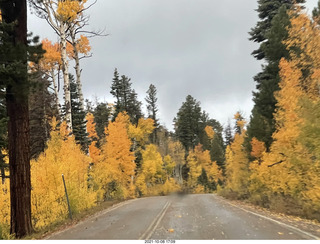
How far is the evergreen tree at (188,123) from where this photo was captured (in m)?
68.2

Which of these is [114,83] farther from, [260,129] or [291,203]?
[291,203]

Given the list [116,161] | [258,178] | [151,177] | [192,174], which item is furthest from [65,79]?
[192,174]

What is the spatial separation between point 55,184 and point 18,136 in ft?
15.3

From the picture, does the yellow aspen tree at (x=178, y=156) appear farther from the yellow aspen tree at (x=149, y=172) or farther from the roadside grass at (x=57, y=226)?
the roadside grass at (x=57, y=226)

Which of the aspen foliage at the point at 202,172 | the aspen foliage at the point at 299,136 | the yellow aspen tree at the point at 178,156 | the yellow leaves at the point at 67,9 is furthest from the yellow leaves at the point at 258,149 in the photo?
the aspen foliage at the point at 202,172

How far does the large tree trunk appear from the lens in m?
8.98

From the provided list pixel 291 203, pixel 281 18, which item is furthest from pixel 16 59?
pixel 281 18

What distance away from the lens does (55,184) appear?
13.2 meters

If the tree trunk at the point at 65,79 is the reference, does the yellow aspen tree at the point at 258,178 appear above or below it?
below

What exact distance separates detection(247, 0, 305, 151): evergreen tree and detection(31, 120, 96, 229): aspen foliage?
1332cm

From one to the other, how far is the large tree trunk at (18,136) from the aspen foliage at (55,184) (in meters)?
3.07

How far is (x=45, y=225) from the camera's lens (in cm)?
1192

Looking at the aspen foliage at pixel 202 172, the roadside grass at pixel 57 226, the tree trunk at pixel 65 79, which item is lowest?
the aspen foliage at pixel 202 172

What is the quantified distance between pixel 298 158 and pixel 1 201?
14007mm
